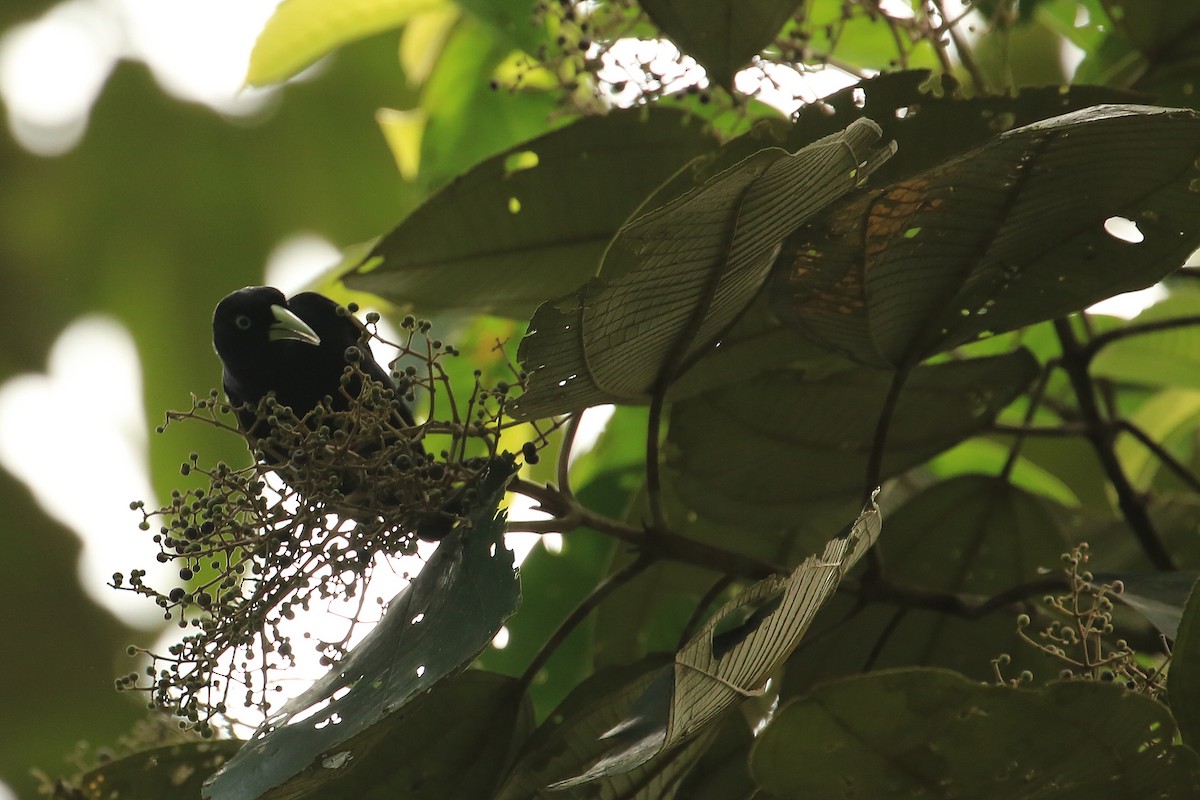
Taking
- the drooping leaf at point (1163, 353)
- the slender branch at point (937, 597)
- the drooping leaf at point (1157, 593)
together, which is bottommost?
the drooping leaf at point (1163, 353)

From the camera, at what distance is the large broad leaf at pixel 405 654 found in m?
0.85

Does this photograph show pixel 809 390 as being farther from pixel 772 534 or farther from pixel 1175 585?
pixel 1175 585

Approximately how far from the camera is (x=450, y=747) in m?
1.20

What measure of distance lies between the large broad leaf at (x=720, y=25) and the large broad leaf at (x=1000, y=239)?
0.69 ft

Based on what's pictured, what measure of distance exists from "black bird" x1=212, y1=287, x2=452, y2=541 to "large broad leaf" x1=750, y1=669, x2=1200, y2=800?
0.55 meters

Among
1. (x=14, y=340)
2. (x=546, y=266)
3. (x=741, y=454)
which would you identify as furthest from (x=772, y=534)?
(x=14, y=340)

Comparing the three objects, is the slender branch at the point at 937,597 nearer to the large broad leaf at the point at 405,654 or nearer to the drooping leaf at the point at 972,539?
the drooping leaf at the point at 972,539

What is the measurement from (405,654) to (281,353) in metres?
0.47

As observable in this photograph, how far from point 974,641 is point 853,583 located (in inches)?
8.9

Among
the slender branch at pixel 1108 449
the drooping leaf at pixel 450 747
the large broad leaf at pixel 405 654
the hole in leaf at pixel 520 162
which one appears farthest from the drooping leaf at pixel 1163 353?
the large broad leaf at pixel 405 654

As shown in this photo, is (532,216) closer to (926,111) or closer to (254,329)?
(254,329)

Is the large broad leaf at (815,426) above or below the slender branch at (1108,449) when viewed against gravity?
above

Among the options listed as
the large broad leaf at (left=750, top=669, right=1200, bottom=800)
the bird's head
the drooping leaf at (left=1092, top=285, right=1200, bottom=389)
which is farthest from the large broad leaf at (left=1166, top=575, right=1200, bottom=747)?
the drooping leaf at (left=1092, top=285, right=1200, bottom=389)

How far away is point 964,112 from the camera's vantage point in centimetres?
107
